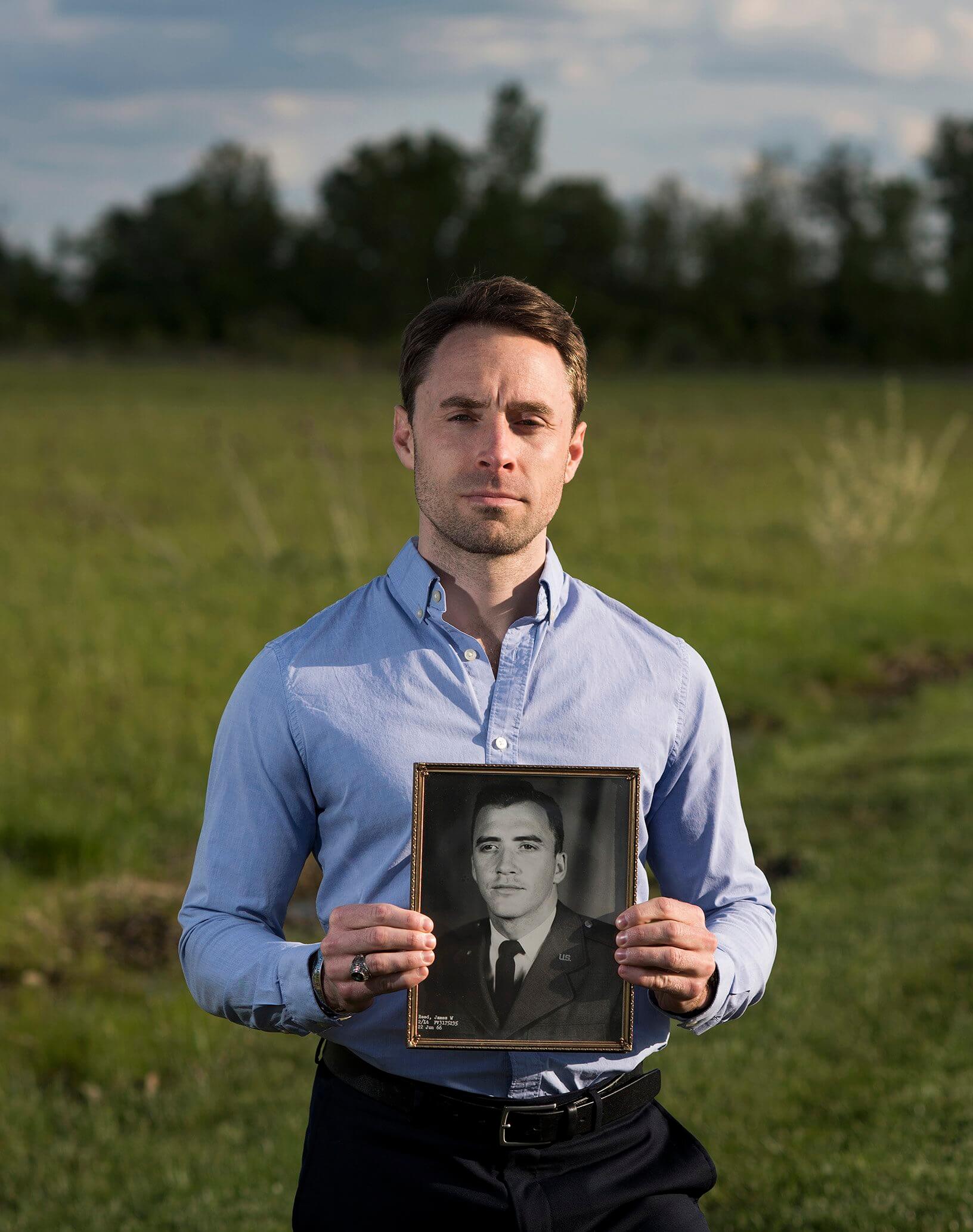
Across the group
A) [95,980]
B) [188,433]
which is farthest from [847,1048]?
[188,433]

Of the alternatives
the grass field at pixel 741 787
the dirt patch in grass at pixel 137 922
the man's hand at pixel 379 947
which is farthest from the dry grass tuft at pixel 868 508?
the man's hand at pixel 379 947

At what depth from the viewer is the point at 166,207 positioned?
295 ft

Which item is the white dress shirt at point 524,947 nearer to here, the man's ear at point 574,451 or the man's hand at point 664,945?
the man's hand at point 664,945

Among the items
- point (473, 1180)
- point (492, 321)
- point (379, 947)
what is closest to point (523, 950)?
point (379, 947)

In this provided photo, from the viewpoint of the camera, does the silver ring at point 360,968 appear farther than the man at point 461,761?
No

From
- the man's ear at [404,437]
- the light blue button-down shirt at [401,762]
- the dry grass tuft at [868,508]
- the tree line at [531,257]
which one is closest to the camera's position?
the light blue button-down shirt at [401,762]

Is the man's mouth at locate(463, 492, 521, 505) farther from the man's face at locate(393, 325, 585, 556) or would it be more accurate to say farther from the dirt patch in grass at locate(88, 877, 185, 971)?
the dirt patch in grass at locate(88, 877, 185, 971)

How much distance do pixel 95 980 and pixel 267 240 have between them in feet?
289

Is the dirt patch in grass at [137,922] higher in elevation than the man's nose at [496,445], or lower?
lower

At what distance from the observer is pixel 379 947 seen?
237 centimetres

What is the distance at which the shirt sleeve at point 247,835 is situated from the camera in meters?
2.71

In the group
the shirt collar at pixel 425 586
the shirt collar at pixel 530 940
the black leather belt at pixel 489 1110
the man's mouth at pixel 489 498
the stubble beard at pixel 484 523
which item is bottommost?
the black leather belt at pixel 489 1110

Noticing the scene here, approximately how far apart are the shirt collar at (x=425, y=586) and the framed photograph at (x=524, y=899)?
410 mm

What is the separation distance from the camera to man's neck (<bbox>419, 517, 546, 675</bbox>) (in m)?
2.83
